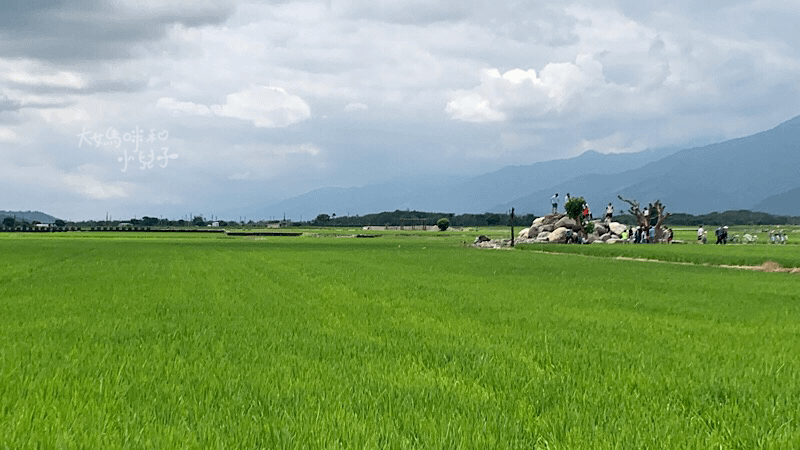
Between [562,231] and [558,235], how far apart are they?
29.0 inches

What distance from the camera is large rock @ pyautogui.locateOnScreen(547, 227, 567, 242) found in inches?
3211

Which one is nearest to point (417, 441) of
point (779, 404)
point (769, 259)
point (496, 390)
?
point (496, 390)

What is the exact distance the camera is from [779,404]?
6859 millimetres

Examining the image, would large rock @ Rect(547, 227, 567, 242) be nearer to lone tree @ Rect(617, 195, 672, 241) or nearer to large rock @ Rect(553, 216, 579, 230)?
large rock @ Rect(553, 216, 579, 230)

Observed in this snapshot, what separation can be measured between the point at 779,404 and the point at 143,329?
406 inches

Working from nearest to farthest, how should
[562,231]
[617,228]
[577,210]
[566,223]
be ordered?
[562,231], [577,210], [566,223], [617,228]

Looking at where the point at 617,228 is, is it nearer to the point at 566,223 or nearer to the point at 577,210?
the point at 566,223

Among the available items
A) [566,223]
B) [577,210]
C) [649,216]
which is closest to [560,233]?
[577,210]

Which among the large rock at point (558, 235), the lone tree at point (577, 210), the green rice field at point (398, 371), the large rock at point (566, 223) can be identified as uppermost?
the lone tree at point (577, 210)

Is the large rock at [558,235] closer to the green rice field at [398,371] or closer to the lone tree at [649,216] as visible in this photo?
the lone tree at [649,216]

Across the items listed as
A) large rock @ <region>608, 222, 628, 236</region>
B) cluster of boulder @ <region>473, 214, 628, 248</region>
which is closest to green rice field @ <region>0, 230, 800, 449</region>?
cluster of boulder @ <region>473, 214, 628, 248</region>

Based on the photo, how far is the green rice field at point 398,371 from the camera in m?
5.79

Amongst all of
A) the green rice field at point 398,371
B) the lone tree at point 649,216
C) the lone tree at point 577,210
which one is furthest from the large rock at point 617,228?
the green rice field at point 398,371

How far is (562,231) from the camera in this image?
8231 cm
